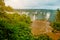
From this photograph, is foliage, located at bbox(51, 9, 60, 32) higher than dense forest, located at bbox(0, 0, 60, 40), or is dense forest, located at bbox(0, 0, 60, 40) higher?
dense forest, located at bbox(0, 0, 60, 40)

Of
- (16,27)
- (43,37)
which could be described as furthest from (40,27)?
(16,27)

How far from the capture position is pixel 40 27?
6379 millimetres

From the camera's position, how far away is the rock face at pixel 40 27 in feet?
20.1

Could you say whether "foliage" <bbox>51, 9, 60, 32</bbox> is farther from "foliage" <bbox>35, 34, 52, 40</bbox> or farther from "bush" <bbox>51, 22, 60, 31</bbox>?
"foliage" <bbox>35, 34, 52, 40</bbox>

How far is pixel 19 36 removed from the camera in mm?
4559

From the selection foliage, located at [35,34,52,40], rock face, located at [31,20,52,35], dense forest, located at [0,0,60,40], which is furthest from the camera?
rock face, located at [31,20,52,35]

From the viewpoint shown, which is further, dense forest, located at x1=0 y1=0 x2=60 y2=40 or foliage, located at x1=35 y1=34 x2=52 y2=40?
foliage, located at x1=35 y1=34 x2=52 y2=40

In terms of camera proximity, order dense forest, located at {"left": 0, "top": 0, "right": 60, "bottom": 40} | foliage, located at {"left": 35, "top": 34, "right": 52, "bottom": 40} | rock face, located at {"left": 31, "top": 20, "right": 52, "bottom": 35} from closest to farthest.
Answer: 1. dense forest, located at {"left": 0, "top": 0, "right": 60, "bottom": 40}
2. foliage, located at {"left": 35, "top": 34, "right": 52, "bottom": 40}
3. rock face, located at {"left": 31, "top": 20, "right": 52, "bottom": 35}

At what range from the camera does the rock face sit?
6123mm

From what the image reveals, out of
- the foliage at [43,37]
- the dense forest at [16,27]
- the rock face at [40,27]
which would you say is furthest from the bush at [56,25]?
the foliage at [43,37]

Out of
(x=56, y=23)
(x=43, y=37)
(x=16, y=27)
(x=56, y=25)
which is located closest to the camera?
(x=16, y=27)

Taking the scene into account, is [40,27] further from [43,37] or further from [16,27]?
[16,27]

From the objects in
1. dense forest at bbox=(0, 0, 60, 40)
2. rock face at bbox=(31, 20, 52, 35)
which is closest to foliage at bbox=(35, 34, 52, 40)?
dense forest at bbox=(0, 0, 60, 40)

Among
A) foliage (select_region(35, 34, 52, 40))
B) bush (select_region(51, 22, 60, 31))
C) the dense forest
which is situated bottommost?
foliage (select_region(35, 34, 52, 40))
